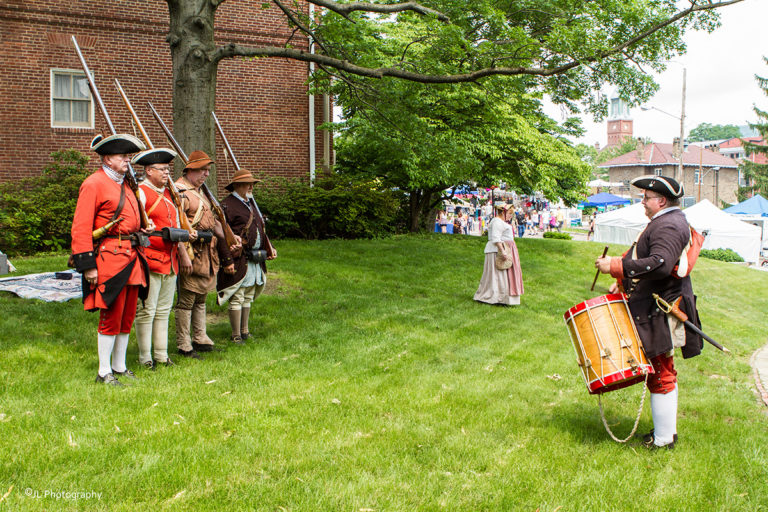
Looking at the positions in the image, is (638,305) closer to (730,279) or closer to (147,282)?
(147,282)

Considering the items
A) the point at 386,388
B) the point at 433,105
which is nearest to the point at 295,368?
the point at 386,388

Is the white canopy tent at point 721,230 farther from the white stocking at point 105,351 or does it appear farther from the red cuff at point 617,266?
the white stocking at point 105,351

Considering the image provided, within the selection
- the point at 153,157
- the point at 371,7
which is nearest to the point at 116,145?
the point at 153,157

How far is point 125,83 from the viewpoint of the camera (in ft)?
54.3

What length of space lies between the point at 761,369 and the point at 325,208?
11.2m

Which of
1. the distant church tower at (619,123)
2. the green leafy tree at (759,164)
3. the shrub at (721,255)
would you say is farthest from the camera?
the distant church tower at (619,123)

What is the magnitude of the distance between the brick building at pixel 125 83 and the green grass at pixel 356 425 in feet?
28.6

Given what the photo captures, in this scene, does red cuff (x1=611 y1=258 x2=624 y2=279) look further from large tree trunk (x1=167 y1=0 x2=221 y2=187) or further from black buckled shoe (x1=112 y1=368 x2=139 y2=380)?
large tree trunk (x1=167 y1=0 x2=221 y2=187)

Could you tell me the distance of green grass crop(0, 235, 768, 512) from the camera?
387 centimetres

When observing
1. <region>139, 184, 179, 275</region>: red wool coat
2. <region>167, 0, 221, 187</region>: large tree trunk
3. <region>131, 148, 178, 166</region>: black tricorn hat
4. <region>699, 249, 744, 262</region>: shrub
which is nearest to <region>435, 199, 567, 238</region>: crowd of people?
<region>699, 249, 744, 262</region>: shrub

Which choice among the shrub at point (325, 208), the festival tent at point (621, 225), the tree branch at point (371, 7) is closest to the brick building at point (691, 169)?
the festival tent at point (621, 225)

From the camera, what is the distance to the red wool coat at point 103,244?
525 centimetres

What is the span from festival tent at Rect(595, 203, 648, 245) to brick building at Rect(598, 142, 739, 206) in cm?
4878

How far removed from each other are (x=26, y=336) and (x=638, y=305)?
6.53m
